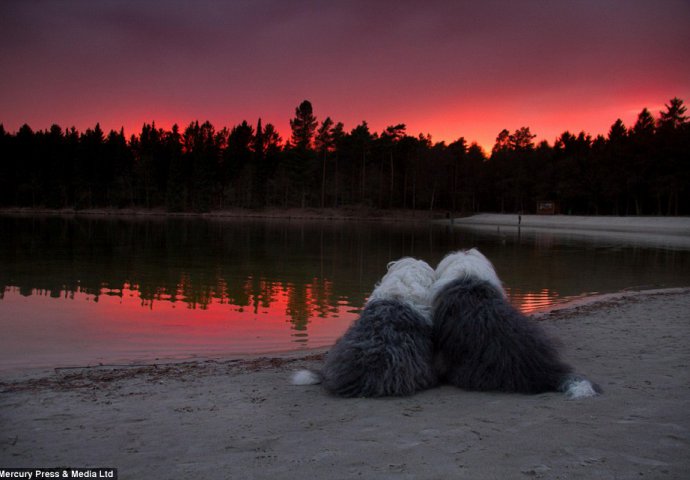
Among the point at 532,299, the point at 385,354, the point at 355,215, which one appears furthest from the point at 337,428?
the point at 355,215

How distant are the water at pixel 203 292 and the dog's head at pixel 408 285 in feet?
11.1

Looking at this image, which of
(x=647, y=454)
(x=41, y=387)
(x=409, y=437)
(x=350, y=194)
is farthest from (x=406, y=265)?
(x=350, y=194)

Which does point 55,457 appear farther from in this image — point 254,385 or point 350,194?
point 350,194

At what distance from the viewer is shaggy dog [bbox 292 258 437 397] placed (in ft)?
15.6

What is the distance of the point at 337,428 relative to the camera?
3926mm

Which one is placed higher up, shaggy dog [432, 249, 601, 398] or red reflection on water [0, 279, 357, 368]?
shaggy dog [432, 249, 601, 398]

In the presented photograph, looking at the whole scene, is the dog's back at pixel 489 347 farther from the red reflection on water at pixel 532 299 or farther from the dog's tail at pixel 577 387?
the red reflection on water at pixel 532 299

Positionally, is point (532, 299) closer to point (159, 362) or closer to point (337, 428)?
point (159, 362)

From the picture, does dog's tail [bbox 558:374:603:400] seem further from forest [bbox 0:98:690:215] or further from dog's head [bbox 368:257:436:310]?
forest [bbox 0:98:690:215]

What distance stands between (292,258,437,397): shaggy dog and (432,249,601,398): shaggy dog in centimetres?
20

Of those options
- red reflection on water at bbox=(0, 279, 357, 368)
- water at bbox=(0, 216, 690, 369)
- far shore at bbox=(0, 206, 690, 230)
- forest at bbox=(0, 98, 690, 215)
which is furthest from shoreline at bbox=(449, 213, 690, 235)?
red reflection on water at bbox=(0, 279, 357, 368)

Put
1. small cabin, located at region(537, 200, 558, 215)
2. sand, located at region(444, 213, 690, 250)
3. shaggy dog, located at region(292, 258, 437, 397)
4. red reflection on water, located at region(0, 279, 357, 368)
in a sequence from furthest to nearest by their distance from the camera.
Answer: small cabin, located at region(537, 200, 558, 215) < sand, located at region(444, 213, 690, 250) < red reflection on water, located at region(0, 279, 357, 368) < shaggy dog, located at region(292, 258, 437, 397)

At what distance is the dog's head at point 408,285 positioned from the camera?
5.34 metres

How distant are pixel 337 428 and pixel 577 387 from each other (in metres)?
2.39
